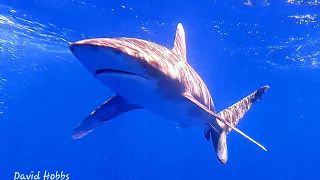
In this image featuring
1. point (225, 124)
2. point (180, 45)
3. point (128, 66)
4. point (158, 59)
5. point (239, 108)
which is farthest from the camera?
point (239, 108)

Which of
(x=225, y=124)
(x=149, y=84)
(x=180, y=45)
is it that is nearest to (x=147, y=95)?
(x=149, y=84)

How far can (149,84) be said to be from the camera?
16.3 ft

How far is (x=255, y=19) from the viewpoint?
672 inches

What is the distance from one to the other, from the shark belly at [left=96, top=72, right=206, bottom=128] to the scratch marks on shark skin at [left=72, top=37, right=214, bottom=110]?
0.23 m

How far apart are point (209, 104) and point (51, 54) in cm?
2561

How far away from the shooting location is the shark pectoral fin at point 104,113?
645 centimetres

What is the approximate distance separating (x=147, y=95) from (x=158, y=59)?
0.75 m

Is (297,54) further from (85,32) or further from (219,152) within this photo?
(219,152)

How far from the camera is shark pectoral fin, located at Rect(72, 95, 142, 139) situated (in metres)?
6.45

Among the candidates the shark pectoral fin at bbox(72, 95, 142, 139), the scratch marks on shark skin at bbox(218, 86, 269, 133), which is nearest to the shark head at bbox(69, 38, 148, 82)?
the shark pectoral fin at bbox(72, 95, 142, 139)

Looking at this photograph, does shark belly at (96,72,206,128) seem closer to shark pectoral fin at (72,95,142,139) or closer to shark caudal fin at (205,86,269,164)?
shark pectoral fin at (72,95,142,139)

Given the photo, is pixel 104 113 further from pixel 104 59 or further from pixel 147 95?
pixel 104 59

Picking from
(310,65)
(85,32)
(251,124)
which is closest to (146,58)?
(85,32)

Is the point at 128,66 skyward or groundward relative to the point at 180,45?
groundward
